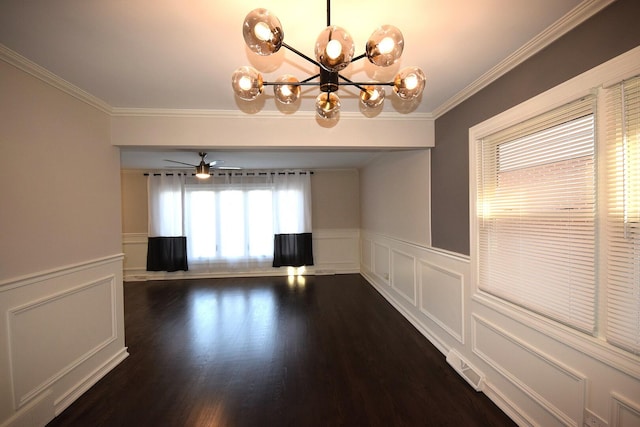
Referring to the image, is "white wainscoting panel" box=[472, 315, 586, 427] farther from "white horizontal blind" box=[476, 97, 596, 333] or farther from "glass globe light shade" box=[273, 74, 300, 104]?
"glass globe light shade" box=[273, 74, 300, 104]

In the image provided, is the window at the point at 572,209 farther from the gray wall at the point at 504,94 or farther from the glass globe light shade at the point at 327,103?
the glass globe light shade at the point at 327,103

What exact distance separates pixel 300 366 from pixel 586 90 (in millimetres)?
2743

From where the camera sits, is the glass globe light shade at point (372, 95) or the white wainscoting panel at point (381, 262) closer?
the glass globe light shade at point (372, 95)

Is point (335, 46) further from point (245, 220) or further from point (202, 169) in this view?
point (245, 220)

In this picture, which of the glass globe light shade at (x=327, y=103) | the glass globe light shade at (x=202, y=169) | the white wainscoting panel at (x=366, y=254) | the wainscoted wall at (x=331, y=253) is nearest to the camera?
the glass globe light shade at (x=327, y=103)

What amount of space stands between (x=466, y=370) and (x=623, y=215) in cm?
165

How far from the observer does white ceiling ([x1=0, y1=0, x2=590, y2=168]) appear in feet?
4.08

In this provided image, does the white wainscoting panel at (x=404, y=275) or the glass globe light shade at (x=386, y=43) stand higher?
the glass globe light shade at (x=386, y=43)

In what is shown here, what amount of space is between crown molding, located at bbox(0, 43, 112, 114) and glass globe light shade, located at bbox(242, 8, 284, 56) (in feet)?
5.93

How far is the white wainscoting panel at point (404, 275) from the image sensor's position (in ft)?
10.4

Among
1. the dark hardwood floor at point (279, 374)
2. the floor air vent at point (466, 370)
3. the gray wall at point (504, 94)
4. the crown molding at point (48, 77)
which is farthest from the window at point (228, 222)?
the floor air vent at point (466, 370)

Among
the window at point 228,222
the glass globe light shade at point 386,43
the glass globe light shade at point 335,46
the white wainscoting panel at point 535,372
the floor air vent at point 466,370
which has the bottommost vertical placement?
the floor air vent at point 466,370

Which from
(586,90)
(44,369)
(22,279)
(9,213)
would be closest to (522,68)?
(586,90)

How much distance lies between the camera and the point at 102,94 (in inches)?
84.1
